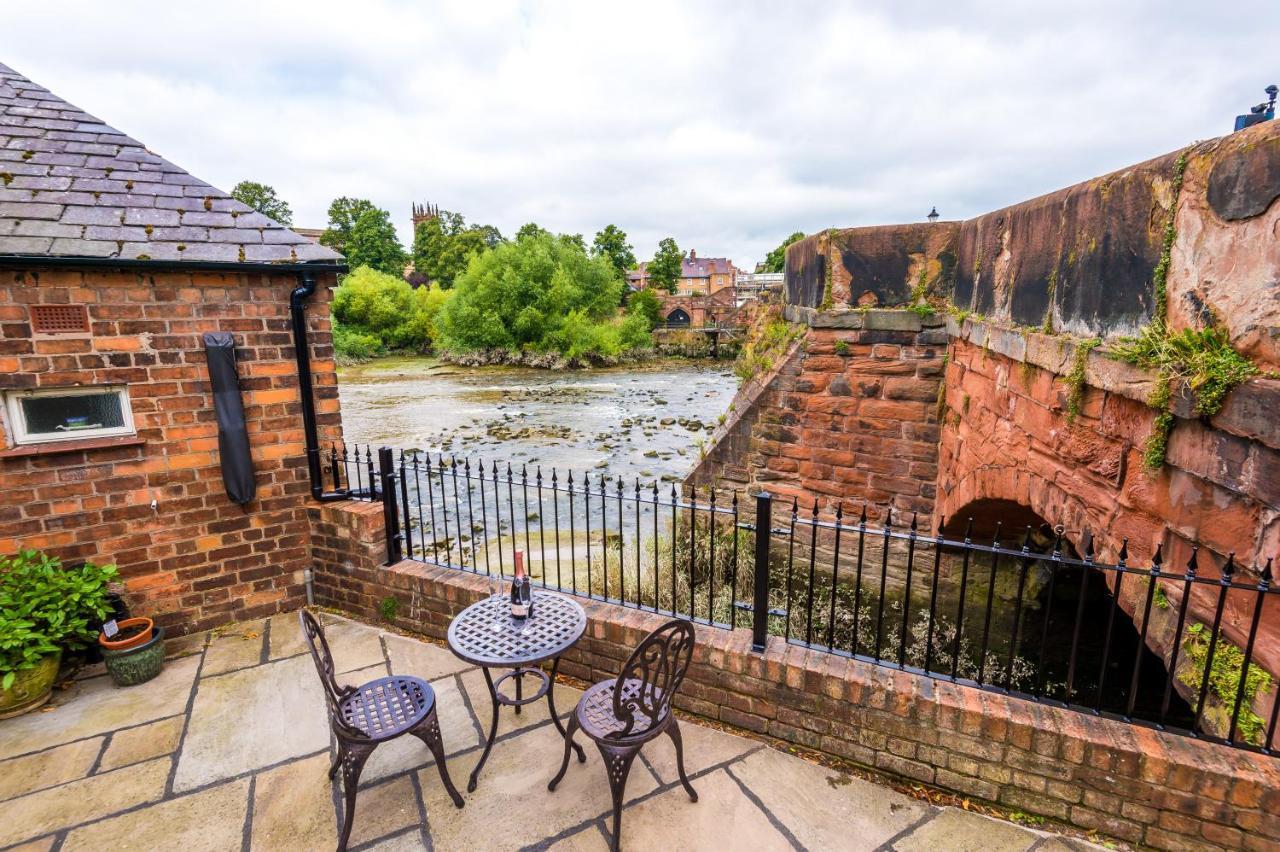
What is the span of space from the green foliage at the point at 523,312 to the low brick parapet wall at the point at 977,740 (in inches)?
1181

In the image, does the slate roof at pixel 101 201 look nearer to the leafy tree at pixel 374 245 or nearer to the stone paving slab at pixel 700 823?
the stone paving slab at pixel 700 823

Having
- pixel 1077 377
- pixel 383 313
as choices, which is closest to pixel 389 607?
Result: pixel 1077 377

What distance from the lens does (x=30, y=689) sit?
3719 millimetres

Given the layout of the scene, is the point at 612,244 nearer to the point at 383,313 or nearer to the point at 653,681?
the point at 383,313

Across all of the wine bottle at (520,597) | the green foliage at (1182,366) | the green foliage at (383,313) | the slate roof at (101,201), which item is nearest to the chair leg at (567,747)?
the wine bottle at (520,597)

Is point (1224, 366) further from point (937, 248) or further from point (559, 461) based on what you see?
point (559, 461)

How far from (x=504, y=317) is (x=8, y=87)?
29032 millimetres

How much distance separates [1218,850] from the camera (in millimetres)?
2555

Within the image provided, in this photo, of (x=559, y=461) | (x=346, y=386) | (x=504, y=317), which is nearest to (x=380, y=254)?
(x=504, y=317)

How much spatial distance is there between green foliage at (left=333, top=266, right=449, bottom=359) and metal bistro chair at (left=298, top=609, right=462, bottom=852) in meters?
38.9

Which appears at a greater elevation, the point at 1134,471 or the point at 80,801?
the point at 1134,471

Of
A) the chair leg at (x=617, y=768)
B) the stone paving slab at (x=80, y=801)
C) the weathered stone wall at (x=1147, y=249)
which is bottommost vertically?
the stone paving slab at (x=80, y=801)

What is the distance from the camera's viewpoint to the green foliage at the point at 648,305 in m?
41.9

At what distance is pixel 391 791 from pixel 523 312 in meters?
31.3
